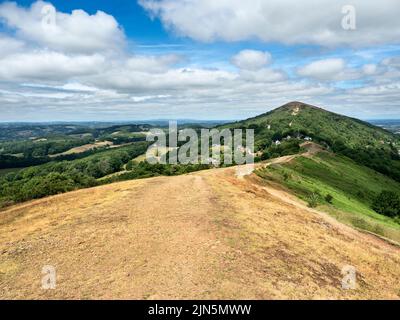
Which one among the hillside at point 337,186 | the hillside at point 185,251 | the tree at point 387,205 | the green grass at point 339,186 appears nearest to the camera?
the hillside at point 185,251

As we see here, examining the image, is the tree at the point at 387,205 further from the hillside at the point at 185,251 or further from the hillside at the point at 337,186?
the hillside at the point at 185,251

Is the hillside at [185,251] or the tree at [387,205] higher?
the hillside at [185,251]

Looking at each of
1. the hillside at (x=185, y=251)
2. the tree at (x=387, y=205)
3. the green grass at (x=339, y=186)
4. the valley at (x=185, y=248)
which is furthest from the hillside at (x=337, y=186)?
the hillside at (x=185, y=251)

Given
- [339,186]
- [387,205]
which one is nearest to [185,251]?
[387,205]

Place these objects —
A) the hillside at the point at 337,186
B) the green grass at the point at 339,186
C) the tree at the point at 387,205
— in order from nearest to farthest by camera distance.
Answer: the green grass at the point at 339,186 → the hillside at the point at 337,186 → the tree at the point at 387,205

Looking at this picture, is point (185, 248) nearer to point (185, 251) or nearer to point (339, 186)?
point (185, 251)

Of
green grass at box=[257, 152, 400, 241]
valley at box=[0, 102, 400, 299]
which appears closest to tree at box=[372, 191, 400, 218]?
green grass at box=[257, 152, 400, 241]
